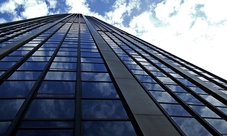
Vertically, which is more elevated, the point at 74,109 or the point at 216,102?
the point at 74,109

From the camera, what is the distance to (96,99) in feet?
38.8

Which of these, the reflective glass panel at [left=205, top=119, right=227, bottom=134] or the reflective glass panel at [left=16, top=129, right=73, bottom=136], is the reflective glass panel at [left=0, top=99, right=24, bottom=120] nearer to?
the reflective glass panel at [left=16, top=129, right=73, bottom=136]

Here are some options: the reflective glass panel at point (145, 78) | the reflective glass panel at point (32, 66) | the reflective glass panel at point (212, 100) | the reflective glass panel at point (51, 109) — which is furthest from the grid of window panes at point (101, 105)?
the reflective glass panel at point (212, 100)

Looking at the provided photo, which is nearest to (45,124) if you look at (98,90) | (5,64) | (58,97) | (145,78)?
(58,97)

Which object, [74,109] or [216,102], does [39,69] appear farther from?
[216,102]

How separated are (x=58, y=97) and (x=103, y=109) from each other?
7.28 feet

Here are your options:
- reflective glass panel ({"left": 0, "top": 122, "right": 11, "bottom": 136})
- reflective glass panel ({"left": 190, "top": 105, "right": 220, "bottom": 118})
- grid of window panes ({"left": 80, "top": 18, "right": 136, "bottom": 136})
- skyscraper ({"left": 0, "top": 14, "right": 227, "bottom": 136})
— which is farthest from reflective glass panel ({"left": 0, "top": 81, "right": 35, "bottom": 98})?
reflective glass panel ({"left": 190, "top": 105, "right": 220, "bottom": 118})

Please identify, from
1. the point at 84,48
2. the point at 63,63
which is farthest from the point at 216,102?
the point at 84,48

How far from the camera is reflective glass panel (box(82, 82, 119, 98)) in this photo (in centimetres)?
1226

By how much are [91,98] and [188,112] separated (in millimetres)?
5014

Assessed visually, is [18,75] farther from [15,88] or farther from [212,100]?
[212,100]

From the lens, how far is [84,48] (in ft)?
76.5

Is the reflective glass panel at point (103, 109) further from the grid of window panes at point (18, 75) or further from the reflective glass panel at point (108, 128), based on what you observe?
the grid of window panes at point (18, 75)

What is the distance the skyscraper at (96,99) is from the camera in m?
9.52
